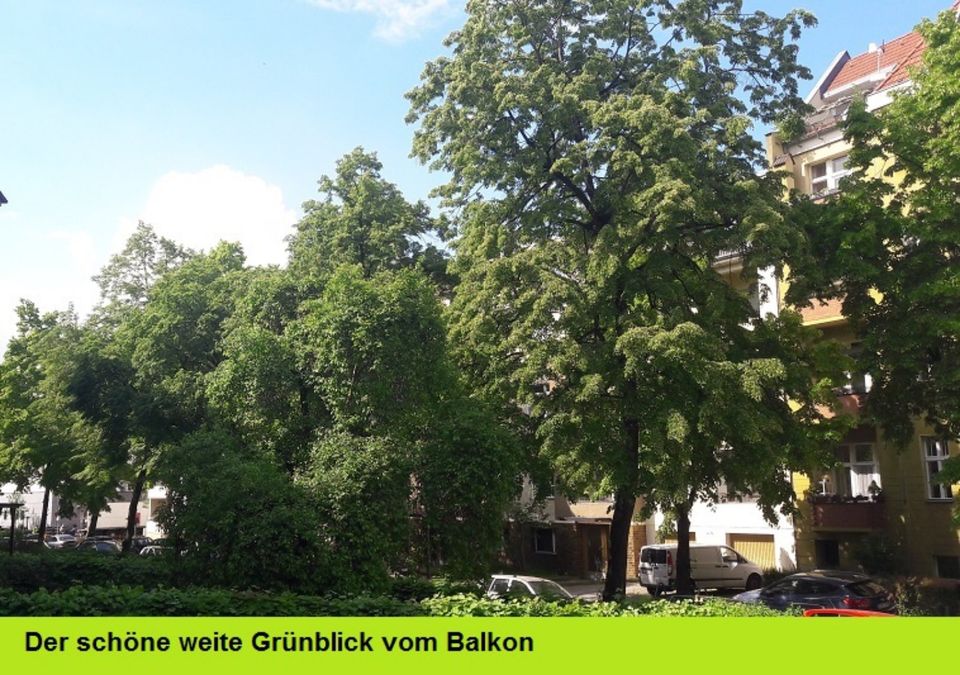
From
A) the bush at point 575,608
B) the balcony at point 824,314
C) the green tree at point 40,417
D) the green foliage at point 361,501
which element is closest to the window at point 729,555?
the balcony at point 824,314

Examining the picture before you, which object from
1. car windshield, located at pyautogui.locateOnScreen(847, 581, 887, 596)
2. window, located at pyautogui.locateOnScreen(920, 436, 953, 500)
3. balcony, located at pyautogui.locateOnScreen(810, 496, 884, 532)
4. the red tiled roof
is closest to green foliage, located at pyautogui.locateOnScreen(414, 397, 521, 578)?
car windshield, located at pyautogui.locateOnScreen(847, 581, 887, 596)

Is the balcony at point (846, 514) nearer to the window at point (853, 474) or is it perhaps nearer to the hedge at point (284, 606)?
the window at point (853, 474)

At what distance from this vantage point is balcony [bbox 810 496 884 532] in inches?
1150

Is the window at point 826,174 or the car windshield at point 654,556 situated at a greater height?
the window at point 826,174

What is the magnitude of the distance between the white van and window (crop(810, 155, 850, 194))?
13311 millimetres

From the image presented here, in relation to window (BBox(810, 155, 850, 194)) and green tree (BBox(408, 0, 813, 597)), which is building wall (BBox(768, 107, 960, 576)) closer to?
window (BBox(810, 155, 850, 194))

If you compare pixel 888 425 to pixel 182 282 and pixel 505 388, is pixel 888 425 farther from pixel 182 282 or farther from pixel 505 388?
pixel 182 282

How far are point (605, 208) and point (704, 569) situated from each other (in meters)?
15.5

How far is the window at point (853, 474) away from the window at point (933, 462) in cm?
183

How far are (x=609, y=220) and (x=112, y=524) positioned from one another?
70.9 meters

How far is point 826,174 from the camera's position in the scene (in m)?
32.3

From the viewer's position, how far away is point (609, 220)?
2227cm

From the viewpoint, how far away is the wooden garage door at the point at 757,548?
3334 centimetres
